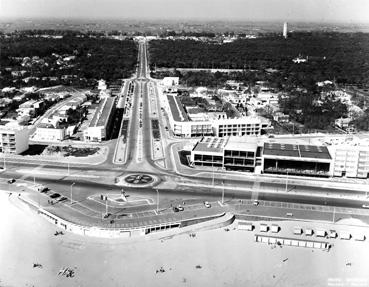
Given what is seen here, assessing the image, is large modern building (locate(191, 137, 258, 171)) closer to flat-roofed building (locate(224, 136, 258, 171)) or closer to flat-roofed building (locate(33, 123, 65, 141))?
flat-roofed building (locate(224, 136, 258, 171))

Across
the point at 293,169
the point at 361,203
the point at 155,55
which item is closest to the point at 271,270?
the point at 361,203

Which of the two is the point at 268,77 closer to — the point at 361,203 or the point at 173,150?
the point at 173,150

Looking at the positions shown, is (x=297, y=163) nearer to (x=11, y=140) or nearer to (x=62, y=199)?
(x=62, y=199)

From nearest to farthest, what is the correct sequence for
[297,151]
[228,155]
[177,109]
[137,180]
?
[137,180]
[228,155]
[297,151]
[177,109]

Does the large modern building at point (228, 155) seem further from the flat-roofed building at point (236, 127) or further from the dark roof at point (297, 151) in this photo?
the flat-roofed building at point (236, 127)

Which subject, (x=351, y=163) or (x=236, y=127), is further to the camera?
(x=236, y=127)

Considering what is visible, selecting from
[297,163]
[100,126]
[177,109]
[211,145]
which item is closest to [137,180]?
[211,145]
